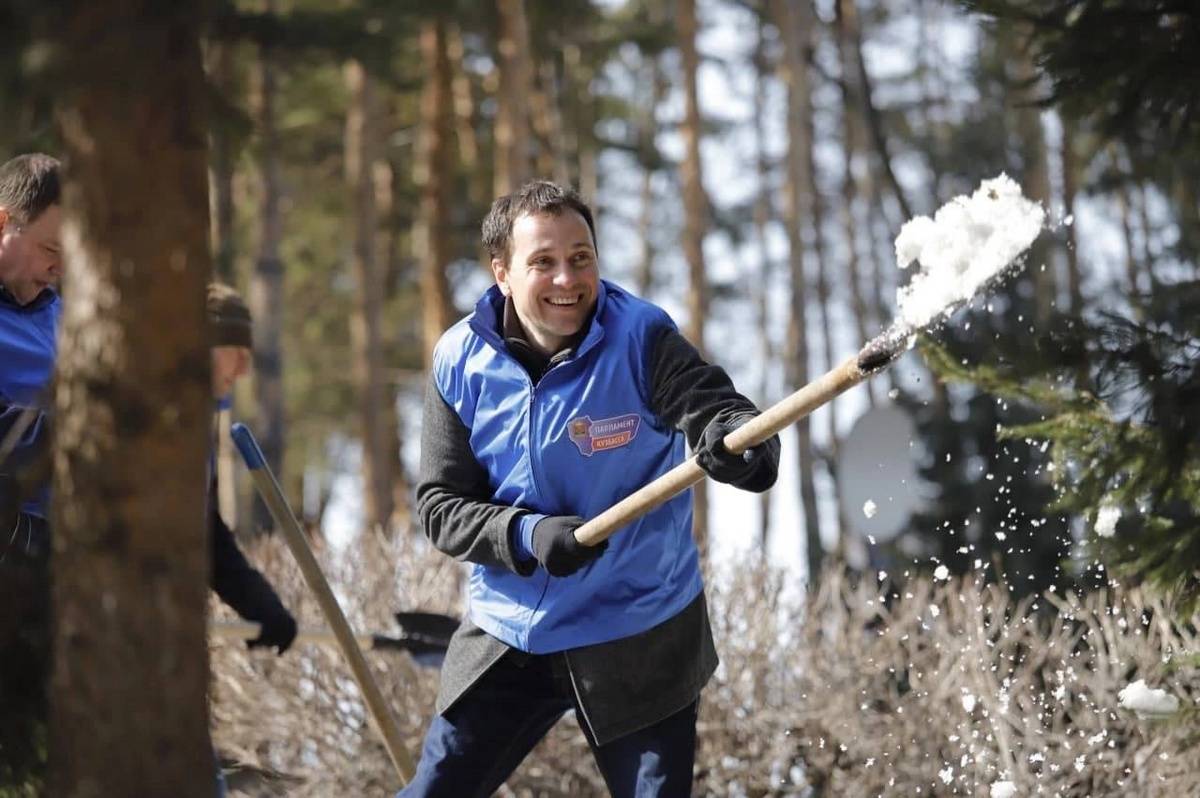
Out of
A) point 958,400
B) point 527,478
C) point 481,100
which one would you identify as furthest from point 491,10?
point 527,478

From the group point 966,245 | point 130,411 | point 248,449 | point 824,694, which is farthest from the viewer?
point 824,694

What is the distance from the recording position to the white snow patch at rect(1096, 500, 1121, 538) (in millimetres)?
3771

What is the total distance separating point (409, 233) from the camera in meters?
20.7

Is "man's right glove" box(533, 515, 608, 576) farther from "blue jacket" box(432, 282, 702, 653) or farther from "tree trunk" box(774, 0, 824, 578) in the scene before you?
"tree trunk" box(774, 0, 824, 578)

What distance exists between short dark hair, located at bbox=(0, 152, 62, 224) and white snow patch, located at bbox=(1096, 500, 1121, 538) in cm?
235

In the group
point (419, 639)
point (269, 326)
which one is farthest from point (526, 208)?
point (269, 326)

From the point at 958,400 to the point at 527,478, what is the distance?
10.9 metres

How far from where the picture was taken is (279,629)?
15.1 ft

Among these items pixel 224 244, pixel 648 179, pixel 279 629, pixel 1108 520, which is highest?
Answer: pixel 648 179

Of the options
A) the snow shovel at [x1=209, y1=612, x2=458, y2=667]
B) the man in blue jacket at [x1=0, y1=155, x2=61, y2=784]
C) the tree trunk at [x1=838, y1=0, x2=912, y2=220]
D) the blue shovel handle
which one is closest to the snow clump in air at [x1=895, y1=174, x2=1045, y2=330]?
the man in blue jacket at [x1=0, y1=155, x2=61, y2=784]

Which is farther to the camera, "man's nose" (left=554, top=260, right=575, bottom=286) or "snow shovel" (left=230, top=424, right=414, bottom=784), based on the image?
"snow shovel" (left=230, top=424, right=414, bottom=784)

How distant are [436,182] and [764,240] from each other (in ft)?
31.6

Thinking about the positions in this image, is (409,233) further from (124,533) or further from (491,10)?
(124,533)

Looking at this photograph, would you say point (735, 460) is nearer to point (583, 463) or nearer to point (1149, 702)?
point (583, 463)
